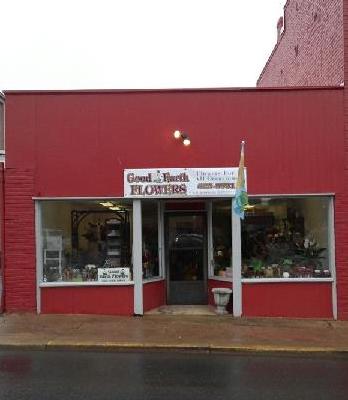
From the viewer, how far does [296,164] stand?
13.2 metres

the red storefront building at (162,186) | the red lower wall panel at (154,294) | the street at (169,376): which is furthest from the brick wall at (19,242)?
the street at (169,376)

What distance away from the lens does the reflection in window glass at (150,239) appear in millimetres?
13703

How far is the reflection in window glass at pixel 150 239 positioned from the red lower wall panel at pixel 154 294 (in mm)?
216

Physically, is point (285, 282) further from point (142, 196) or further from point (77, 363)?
point (77, 363)

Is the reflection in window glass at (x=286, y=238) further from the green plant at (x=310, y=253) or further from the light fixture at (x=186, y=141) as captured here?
the light fixture at (x=186, y=141)

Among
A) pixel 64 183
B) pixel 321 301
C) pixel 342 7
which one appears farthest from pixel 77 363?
pixel 342 7

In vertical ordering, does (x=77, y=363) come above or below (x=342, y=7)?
below

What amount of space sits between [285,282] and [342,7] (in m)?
5.86

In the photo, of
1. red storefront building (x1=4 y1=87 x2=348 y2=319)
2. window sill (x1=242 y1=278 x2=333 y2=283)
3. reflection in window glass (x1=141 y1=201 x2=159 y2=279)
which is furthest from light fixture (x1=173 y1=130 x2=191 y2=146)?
window sill (x1=242 y1=278 x2=333 y2=283)

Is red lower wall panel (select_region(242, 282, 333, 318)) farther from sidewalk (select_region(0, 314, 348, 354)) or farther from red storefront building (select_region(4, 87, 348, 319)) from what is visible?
sidewalk (select_region(0, 314, 348, 354))

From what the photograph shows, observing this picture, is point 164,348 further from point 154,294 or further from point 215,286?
point 215,286

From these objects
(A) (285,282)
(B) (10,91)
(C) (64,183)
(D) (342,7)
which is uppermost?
(D) (342,7)

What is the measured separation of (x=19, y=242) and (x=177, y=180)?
349 cm

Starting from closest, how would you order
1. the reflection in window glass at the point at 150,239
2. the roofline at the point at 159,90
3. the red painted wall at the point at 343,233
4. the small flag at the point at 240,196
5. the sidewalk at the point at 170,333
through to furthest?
the sidewalk at the point at 170,333 < the small flag at the point at 240,196 < the red painted wall at the point at 343,233 < the roofline at the point at 159,90 < the reflection in window glass at the point at 150,239
